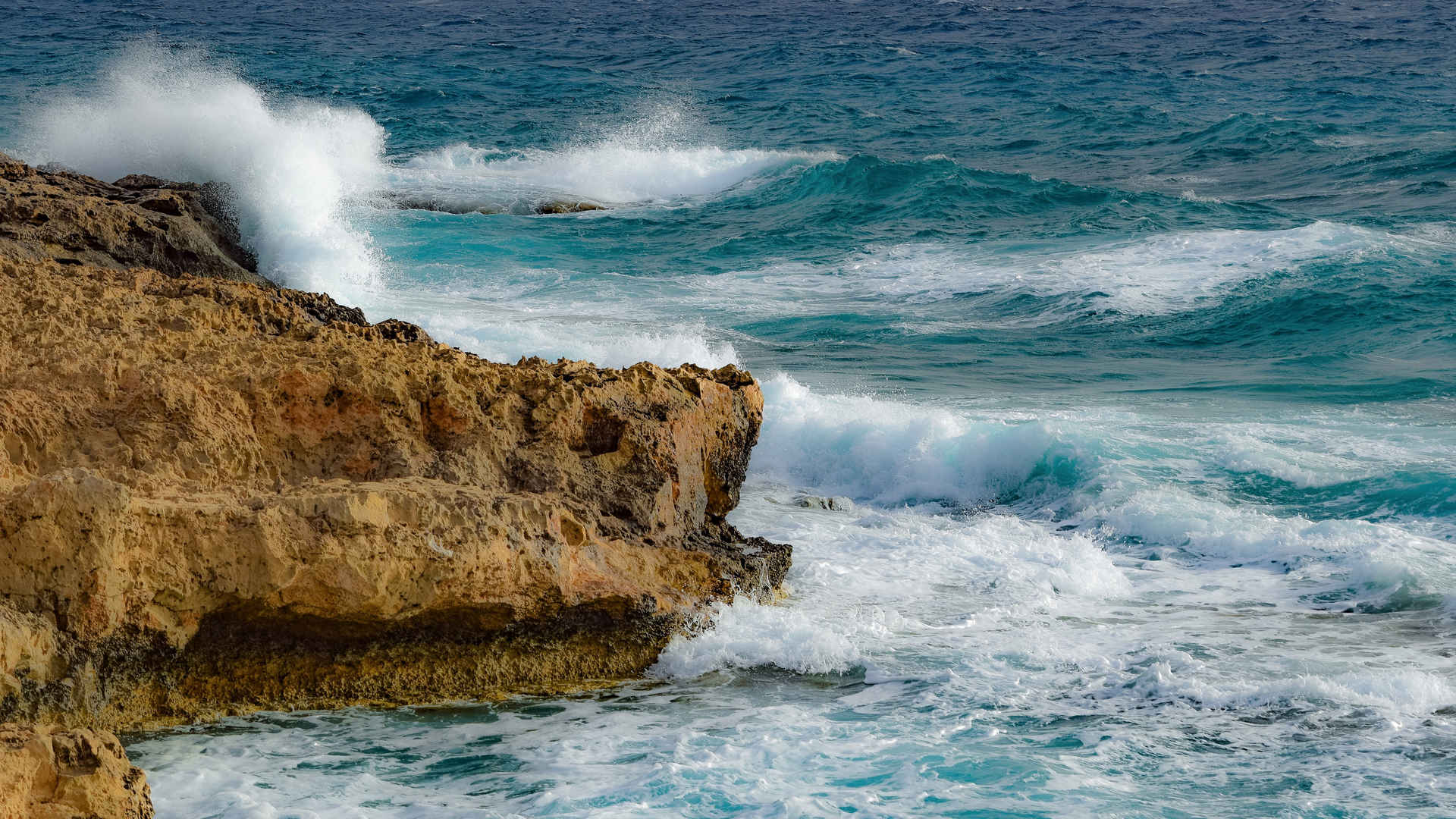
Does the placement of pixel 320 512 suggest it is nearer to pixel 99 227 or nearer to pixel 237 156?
pixel 99 227

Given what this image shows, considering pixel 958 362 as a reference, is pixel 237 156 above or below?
above

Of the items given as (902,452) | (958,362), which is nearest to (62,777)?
(902,452)

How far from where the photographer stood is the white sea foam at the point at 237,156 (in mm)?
11734

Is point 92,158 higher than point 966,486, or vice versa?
point 92,158

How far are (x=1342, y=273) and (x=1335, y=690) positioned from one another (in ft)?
29.8

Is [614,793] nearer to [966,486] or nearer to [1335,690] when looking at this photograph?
Answer: [1335,690]

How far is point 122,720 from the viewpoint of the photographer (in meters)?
4.11

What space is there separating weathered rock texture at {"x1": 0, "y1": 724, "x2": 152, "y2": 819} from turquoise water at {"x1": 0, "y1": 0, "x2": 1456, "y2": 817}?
0.62 m

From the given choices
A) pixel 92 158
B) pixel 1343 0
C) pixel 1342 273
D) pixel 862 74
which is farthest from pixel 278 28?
pixel 1342 273

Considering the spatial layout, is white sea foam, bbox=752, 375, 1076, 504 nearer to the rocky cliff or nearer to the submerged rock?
the rocky cliff

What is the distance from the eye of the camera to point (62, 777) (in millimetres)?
3039

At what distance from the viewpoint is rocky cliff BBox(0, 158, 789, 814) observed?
13.3ft

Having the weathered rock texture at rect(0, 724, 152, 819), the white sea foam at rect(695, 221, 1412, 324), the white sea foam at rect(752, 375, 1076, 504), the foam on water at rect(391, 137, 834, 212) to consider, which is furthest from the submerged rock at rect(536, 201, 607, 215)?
the weathered rock texture at rect(0, 724, 152, 819)

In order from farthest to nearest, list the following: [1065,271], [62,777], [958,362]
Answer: [1065,271] < [958,362] < [62,777]
